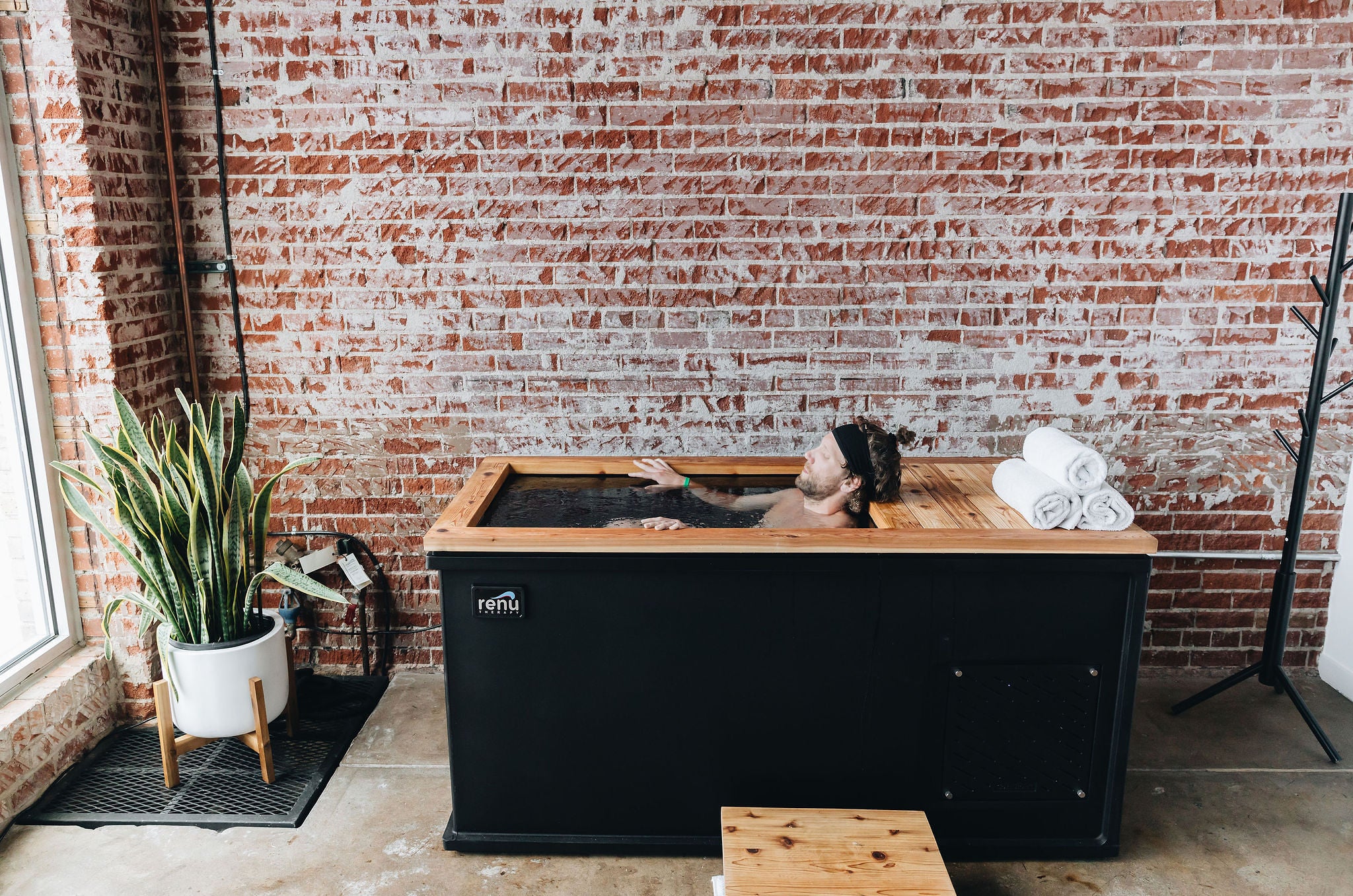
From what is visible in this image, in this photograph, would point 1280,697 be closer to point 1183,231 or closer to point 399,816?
point 1183,231

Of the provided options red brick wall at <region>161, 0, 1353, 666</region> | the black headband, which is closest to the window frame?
red brick wall at <region>161, 0, 1353, 666</region>

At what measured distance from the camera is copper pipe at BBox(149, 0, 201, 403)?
129 inches

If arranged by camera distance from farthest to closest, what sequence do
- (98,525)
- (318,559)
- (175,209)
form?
(318,559) < (175,209) < (98,525)

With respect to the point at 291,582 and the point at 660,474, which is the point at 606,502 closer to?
the point at 660,474

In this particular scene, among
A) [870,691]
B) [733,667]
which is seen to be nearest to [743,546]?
[733,667]

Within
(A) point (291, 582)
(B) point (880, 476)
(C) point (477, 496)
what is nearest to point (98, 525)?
(A) point (291, 582)

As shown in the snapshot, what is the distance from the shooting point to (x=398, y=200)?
11.3 ft

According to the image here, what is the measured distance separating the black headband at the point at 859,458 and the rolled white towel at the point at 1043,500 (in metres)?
0.40

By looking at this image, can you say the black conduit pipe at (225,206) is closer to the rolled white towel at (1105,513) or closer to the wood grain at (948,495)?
the wood grain at (948,495)

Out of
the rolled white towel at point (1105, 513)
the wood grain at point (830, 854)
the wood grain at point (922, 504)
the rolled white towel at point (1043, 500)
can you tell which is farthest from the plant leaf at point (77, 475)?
the rolled white towel at point (1105, 513)

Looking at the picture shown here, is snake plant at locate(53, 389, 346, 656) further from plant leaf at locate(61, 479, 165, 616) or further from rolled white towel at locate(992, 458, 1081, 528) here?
rolled white towel at locate(992, 458, 1081, 528)

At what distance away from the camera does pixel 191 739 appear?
9.89 feet

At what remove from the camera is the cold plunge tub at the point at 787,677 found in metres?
2.51

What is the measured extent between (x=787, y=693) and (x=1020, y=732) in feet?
2.11
